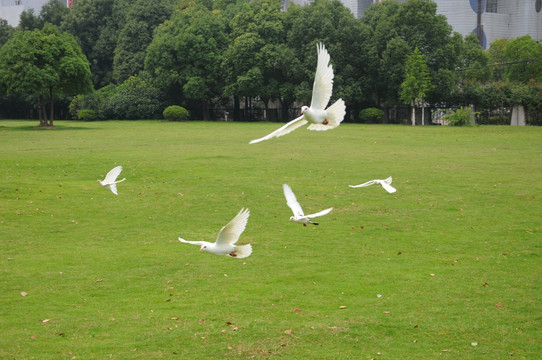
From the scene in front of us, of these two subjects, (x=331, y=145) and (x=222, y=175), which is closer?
(x=222, y=175)

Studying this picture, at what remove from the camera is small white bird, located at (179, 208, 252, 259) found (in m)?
5.90

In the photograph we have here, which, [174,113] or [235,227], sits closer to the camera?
[235,227]

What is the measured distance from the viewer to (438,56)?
46469mm

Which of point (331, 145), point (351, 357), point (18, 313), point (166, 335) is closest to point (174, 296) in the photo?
point (166, 335)

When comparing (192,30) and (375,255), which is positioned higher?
(192,30)

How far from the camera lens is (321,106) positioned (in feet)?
20.5

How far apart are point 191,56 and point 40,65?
47.5 feet

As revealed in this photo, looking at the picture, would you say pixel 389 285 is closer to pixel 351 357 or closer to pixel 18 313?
pixel 351 357

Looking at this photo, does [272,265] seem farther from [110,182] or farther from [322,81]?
Answer: [322,81]

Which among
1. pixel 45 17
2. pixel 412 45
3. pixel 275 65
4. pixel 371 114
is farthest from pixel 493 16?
pixel 45 17

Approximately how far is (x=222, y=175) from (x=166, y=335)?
11.7 metres

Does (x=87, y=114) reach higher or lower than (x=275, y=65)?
lower

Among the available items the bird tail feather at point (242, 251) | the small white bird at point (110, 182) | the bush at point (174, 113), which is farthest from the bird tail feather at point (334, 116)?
the bush at point (174, 113)

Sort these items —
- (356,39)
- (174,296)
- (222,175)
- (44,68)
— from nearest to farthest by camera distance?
(174,296) → (222,175) → (44,68) → (356,39)
